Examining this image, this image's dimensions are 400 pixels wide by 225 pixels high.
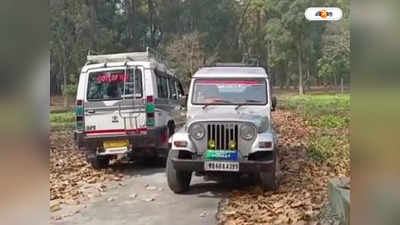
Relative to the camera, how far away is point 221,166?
4742mm

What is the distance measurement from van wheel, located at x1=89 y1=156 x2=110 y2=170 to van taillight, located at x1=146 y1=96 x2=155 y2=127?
3.41 feet

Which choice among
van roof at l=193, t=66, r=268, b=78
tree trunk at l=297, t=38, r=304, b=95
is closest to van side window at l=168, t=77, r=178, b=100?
van roof at l=193, t=66, r=268, b=78

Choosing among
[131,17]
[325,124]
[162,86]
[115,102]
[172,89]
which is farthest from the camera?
[325,124]

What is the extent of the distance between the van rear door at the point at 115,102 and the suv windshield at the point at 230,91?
3.66ft

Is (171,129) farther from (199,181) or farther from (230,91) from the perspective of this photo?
(230,91)

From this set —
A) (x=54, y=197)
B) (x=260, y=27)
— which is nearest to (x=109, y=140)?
(x=54, y=197)

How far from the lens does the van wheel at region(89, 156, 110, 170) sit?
679 centimetres

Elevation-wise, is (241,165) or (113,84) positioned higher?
(113,84)

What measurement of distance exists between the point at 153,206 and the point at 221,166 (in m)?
0.84

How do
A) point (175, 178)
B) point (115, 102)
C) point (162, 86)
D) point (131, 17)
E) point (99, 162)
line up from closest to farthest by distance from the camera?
point (175, 178), point (115, 102), point (99, 162), point (162, 86), point (131, 17)

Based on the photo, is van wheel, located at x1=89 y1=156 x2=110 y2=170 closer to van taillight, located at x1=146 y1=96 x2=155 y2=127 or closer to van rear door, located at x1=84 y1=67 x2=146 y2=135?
van rear door, located at x1=84 y1=67 x2=146 y2=135

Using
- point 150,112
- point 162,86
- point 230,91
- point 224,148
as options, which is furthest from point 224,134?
point 162,86
